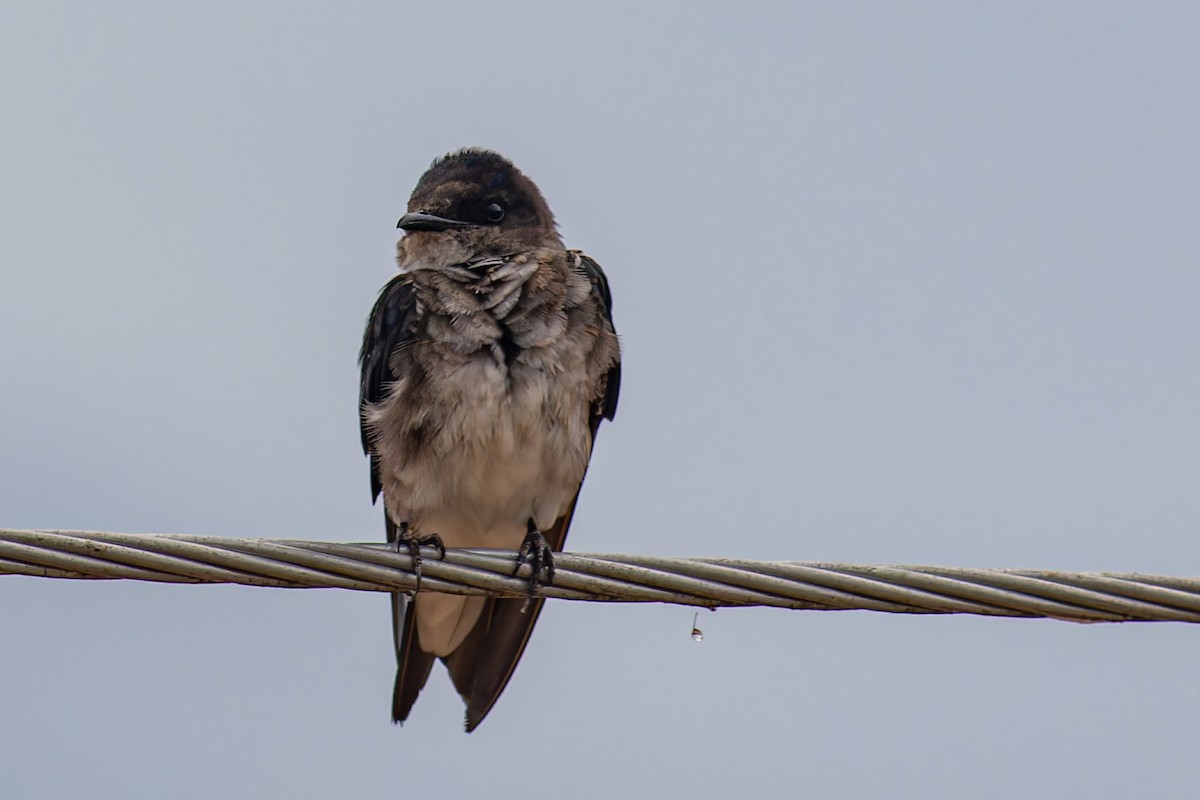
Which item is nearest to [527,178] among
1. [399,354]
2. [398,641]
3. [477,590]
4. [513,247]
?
[513,247]

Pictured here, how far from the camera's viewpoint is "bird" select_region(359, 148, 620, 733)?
23.3 feet

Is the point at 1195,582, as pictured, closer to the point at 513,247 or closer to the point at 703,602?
the point at 703,602

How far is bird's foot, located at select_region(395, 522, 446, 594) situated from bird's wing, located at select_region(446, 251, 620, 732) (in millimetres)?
631

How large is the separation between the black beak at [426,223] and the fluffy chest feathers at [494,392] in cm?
56

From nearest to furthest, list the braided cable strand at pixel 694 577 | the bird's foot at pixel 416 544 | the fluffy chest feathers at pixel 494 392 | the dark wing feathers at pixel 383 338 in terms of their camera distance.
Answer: the braided cable strand at pixel 694 577 → the bird's foot at pixel 416 544 → the fluffy chest feathers at pixel 494 392 → the dark wing feathers at pixel 383 338

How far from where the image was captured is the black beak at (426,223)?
8133 millimetres

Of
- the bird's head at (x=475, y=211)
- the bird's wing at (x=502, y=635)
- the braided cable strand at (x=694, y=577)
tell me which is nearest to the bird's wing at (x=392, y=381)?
the bird's wing at (x=502, y=635)

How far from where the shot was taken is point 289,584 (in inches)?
179

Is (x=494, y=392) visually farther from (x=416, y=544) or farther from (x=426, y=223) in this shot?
(x=426, y=223)

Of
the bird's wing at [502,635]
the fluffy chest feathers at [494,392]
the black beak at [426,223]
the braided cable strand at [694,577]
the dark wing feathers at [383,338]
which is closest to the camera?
the braided cable strand at [694,577]

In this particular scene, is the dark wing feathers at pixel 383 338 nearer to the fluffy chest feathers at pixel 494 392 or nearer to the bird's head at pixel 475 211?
the fluffy chest feathers at pixel 494 392

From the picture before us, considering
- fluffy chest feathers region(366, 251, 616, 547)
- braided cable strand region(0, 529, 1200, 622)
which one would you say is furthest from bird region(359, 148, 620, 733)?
braided cable strand region(0, 529, 1200, 622)

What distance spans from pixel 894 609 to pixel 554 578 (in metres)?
0.92

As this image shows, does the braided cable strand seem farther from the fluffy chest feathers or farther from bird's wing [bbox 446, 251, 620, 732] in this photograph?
bird's wing [bbox 446, 251, 620, 732]
